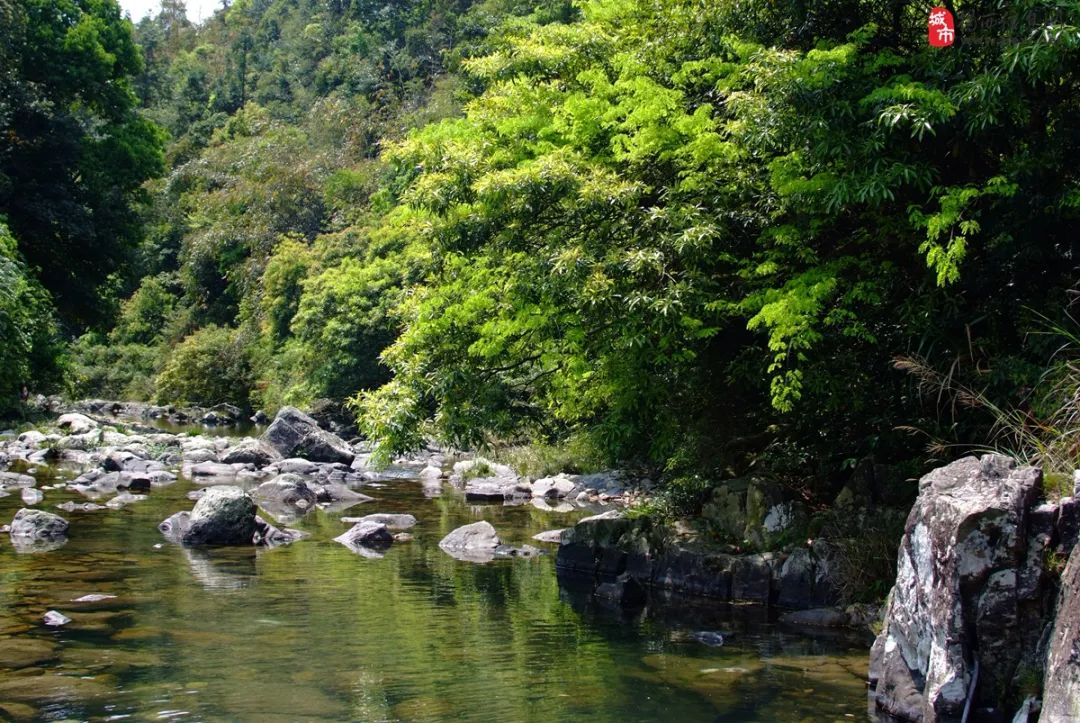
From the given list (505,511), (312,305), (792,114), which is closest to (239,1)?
(312,305)

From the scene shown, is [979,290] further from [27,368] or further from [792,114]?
[27,368]

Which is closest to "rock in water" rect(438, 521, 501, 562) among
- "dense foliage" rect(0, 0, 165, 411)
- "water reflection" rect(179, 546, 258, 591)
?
"water reflection" rect(179, 546, 258, 591)

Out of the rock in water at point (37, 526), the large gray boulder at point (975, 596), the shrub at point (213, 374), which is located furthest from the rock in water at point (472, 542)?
the shrub at point (213, 374)

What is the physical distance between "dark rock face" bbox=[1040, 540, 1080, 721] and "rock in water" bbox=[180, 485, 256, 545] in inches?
441

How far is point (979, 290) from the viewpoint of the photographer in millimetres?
11008

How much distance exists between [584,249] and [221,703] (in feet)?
21.0

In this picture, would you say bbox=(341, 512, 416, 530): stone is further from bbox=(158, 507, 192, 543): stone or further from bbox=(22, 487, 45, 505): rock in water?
bbox=(22, 487, 45, 505): rock in water

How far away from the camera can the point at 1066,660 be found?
6324mm

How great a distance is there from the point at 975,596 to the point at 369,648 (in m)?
5.19

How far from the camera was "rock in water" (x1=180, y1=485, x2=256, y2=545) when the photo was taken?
49.4ft

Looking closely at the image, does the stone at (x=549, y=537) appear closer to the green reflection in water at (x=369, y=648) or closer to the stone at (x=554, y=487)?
the green reflection in water at (x=369, y=648)

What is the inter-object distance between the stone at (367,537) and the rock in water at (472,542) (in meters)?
0.82

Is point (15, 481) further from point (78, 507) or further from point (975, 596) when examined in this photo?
point (975, 596)

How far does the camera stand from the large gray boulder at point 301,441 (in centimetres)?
2564
